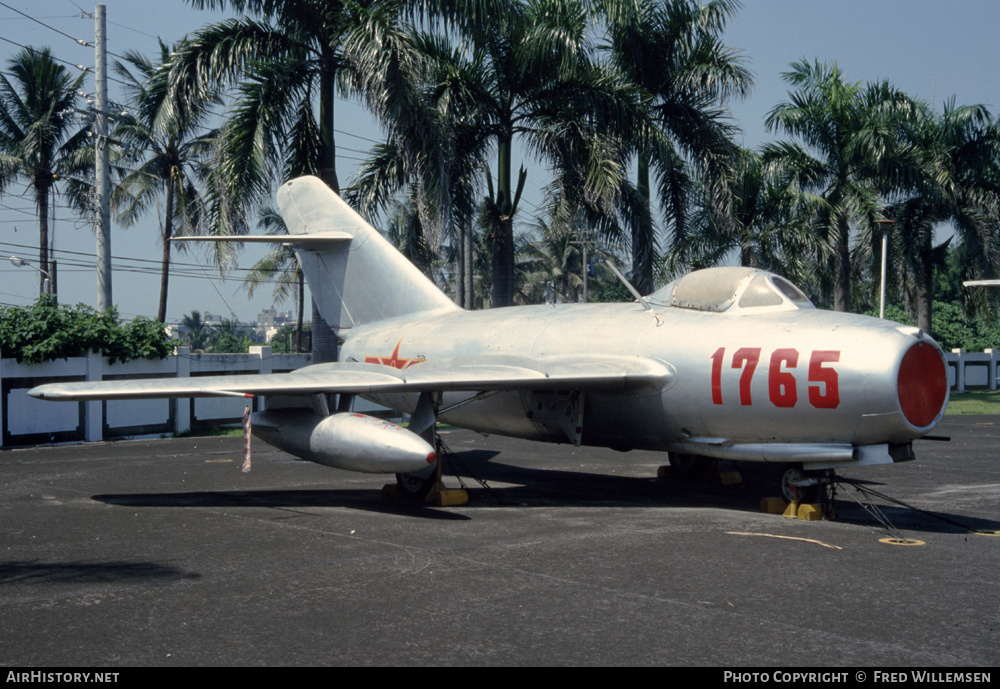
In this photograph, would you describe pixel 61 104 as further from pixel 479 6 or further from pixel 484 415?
pixel 484 415

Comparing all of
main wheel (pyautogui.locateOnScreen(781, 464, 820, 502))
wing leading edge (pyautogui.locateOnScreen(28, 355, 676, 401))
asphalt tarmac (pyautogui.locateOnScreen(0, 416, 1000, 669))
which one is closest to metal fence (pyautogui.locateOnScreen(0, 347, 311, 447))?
asphalt tarmac (pyautogui.locateOnScreen(0, 416, 1000, 669))

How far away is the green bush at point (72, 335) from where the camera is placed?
21.0 meters

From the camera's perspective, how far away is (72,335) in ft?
71.4

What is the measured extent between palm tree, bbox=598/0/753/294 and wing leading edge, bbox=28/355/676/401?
44.3 ft

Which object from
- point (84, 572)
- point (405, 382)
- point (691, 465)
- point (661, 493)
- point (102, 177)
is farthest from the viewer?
point (102, 177)

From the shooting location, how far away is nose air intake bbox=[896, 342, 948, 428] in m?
9.74

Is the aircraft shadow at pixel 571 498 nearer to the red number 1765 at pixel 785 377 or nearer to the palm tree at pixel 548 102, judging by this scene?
the red number 1765 at pixel 785 377

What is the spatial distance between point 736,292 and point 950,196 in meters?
27.6

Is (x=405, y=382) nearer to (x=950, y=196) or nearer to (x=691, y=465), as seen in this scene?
(x=691, y=465)

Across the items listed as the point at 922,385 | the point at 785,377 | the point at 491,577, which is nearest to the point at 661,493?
the point at 785,377

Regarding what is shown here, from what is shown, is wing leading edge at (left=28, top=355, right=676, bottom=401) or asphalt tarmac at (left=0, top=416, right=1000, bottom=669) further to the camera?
wing leading edge at (left=28, top=355, right=676, bottom=401)

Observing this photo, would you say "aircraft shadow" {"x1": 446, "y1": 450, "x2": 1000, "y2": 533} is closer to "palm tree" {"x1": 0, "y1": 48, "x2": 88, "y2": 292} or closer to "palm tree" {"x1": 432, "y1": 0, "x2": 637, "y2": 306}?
"palm tree" {"x1": 432, "y1": 0, "x2": 637, "y2": 306}

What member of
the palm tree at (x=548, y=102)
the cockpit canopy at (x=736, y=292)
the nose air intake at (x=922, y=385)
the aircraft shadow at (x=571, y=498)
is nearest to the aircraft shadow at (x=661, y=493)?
the aircraft shadow at (x=571, y=498)

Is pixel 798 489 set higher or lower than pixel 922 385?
lower
